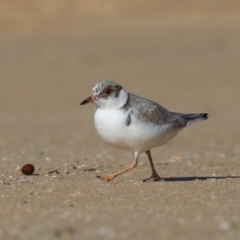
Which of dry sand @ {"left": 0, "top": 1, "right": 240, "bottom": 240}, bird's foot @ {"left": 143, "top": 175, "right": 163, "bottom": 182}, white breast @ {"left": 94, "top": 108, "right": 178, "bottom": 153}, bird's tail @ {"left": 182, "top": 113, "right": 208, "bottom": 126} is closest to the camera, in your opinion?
dry sand @ {"left": 0, "top": 1, "right": 240, "bottom": 240}

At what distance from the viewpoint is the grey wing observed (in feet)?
24.2

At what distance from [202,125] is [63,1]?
63.1ft

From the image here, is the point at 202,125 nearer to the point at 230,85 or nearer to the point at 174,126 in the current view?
the point at 230,85

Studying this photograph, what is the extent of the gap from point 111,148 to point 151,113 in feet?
17.0

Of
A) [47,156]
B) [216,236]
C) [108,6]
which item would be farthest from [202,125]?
[108,6]

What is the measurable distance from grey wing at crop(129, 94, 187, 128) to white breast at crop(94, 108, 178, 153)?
63 mm

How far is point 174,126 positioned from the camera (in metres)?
7.86

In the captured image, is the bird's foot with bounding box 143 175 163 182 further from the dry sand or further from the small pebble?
the small pebble

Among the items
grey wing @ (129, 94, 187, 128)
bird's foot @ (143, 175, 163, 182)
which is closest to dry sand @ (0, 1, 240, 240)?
bird's foot @ (143, 175, 163, 182)

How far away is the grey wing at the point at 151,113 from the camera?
738cm

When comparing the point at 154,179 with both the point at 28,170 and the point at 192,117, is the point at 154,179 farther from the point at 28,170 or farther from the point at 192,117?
the point at 28,170

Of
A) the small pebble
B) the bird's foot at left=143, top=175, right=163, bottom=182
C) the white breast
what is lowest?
the bird's foot at left=143, top=175, right=163, bottom=182

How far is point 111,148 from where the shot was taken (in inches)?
497

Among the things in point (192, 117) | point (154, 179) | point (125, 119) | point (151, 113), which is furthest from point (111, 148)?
point (125, 119)
